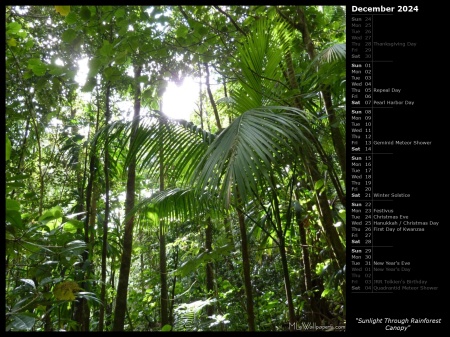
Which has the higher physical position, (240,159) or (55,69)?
(55,69)

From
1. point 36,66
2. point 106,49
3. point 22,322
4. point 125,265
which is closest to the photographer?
point 22,322

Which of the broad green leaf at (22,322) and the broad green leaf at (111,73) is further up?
the broad green leaf at (111,73)

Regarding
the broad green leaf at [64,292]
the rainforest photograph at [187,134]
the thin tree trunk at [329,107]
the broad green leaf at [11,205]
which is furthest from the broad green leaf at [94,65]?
the thin tree trunk at [329,107]

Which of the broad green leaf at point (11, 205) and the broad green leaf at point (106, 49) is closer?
the broad green leaf at point (11, 205)

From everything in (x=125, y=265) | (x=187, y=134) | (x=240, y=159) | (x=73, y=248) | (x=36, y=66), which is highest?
(x=36, y=66)

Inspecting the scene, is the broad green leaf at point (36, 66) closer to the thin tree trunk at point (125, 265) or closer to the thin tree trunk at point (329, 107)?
the thin tree trunk at point (125, 265)

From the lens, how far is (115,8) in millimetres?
1957

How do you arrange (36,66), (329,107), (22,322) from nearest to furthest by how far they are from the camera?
(22,322) < (36,66) < (329,107)
